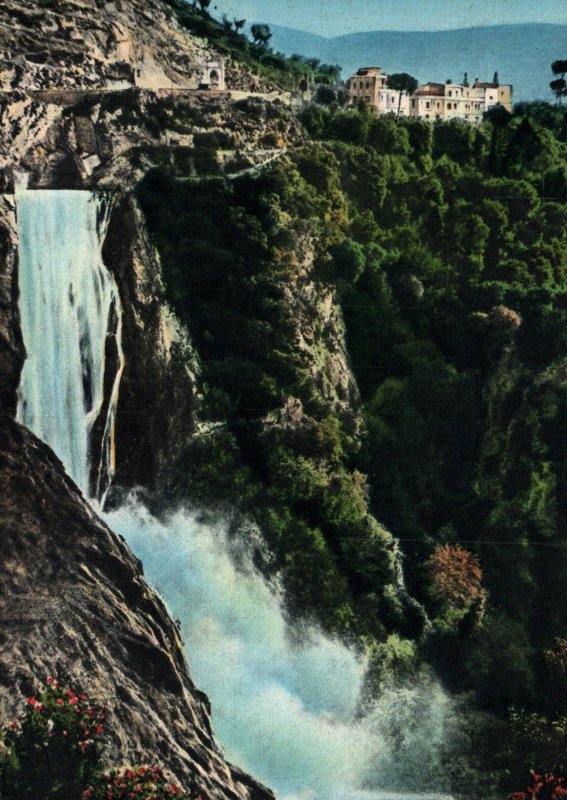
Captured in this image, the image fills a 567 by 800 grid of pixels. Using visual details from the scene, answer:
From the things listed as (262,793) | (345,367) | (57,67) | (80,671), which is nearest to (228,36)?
(57,67)

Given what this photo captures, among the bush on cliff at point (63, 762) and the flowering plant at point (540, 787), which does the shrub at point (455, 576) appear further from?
the bush on cliff at point (63, 762)

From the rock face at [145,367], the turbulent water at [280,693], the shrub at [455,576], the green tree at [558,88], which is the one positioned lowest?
the turbulent water at [280,693]

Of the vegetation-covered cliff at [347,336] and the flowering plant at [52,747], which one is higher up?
the vegetation-covered cliff at [347,336]

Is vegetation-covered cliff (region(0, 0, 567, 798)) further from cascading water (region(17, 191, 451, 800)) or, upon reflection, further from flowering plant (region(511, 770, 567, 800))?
flowering plant (region(511, 770, 567, 800))

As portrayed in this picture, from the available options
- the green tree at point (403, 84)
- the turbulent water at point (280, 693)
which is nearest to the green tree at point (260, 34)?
the green tree at point (403, 84)

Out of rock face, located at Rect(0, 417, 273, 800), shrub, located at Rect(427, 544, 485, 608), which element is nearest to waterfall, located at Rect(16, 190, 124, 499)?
rock face, located at Rect(0, 417, 273, 800)

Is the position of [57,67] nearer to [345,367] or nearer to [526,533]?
[345,367]
